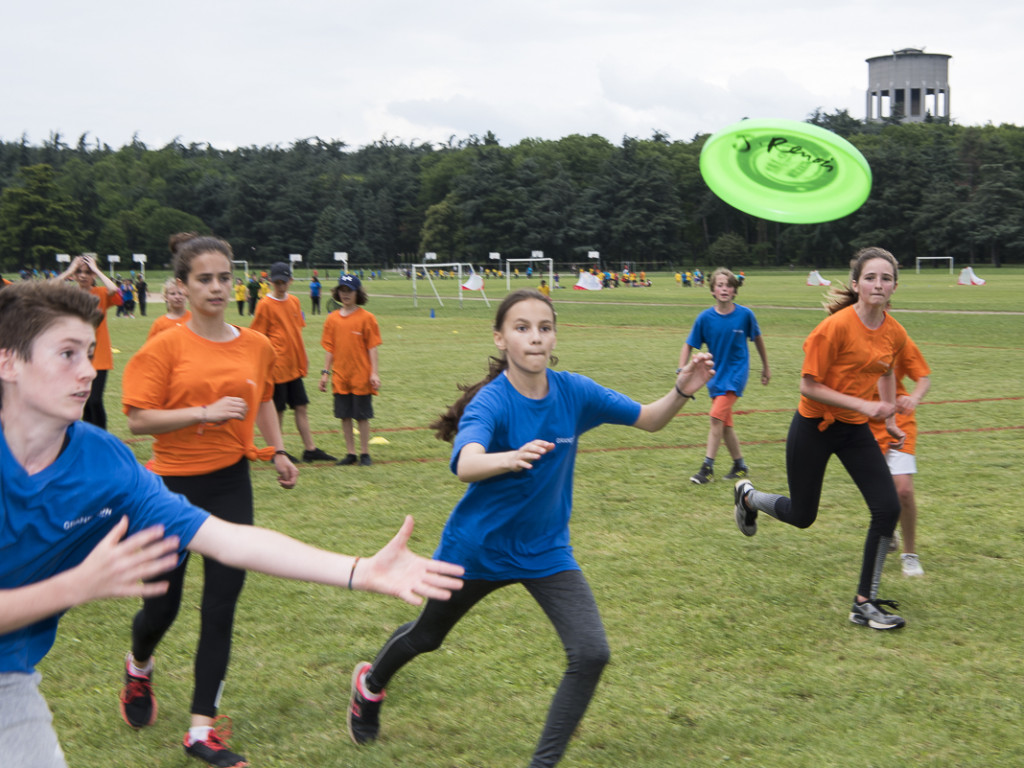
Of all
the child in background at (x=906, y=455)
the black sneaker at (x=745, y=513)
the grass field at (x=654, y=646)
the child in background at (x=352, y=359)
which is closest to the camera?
the grass field at (x=654, y=646)

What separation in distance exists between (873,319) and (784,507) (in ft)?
4.33

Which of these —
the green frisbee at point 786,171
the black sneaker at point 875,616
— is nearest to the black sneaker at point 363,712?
the black sneaker at point 875,616

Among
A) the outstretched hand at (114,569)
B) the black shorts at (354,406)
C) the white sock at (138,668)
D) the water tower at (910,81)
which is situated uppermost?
the water tower at (910,81)

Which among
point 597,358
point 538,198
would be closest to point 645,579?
point 597,358

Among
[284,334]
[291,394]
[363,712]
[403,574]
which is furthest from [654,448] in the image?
[403,574]

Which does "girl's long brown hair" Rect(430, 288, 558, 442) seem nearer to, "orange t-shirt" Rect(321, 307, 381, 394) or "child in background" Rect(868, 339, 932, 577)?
"child in background" Rect(868, 339, 932, 577)

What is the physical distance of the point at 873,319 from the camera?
5691mm

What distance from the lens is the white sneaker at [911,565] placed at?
6.45m

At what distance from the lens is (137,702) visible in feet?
14.6

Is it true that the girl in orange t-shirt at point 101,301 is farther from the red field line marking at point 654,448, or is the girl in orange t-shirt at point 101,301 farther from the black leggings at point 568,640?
the black leggings at point 568,640

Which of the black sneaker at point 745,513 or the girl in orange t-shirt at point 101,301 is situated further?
the girl in orange t-shirt at point 101,301

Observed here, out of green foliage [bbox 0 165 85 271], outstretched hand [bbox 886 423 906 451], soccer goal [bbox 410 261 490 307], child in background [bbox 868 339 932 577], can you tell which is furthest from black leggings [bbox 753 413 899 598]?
green foliage [bbox 0 165 85 271]

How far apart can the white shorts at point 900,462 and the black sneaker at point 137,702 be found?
185 inches

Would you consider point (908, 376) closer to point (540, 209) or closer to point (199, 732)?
point (199, 732)
